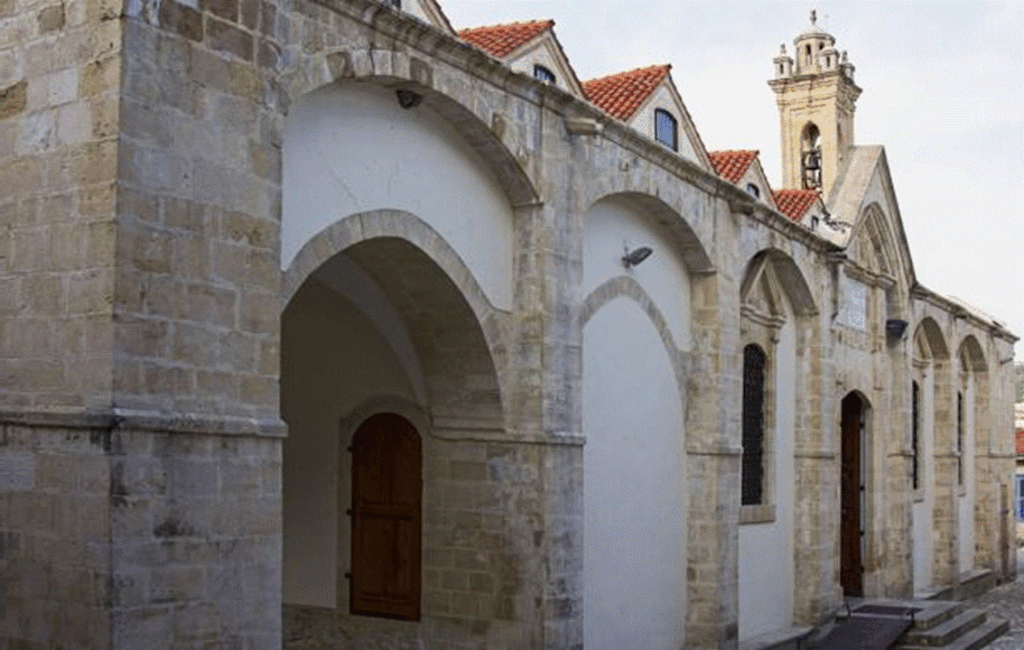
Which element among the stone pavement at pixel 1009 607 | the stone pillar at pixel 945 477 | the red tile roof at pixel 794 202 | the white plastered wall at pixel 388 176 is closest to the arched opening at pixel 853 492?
the stone pavement at pixel 1009 607

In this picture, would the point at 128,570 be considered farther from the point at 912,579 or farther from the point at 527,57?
the point at 912,579

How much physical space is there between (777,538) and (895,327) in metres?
5.23

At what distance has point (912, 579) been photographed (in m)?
19.2

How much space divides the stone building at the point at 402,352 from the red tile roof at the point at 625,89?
9 centimetres

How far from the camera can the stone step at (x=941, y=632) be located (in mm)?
15148

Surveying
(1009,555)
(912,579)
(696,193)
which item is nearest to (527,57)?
(696,193)

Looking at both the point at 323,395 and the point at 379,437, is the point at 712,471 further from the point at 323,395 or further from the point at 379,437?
the point at 323,395

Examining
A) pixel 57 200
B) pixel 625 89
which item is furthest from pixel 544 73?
pixel 57 200

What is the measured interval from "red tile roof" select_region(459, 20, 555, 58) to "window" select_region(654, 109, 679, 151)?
226 centimetres

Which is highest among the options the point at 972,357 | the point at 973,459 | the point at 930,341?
the point at 930,341

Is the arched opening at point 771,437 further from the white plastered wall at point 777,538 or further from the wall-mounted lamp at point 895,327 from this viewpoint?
the wall-mounted lamp at point 895,327

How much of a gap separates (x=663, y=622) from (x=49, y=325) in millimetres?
7609

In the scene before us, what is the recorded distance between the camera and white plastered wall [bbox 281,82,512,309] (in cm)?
761

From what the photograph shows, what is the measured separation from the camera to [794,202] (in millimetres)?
18516
